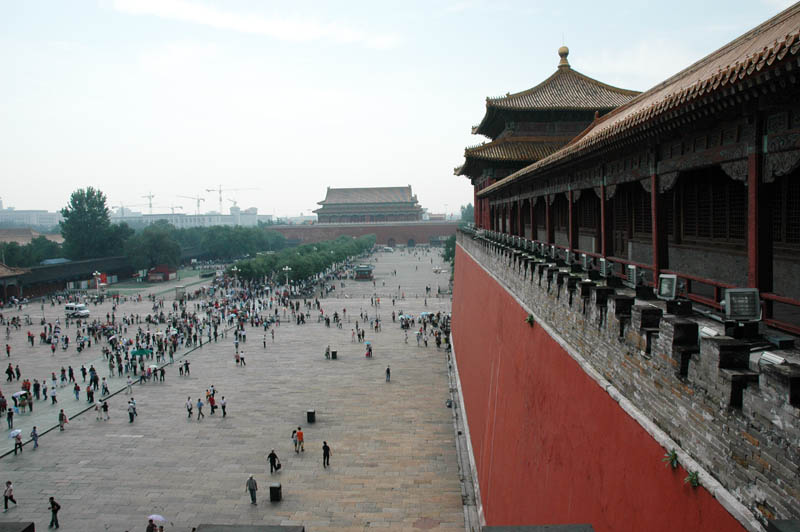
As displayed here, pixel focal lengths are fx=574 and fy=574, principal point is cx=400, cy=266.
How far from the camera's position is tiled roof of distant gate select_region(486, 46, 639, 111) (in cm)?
1927

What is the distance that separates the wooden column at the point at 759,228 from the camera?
3990 mm

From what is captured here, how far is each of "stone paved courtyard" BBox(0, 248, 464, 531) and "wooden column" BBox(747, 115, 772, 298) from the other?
781 centimetres

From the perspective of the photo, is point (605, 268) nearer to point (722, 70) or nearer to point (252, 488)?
point (722, 70)

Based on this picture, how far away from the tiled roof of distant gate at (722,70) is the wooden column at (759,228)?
18.9 inches

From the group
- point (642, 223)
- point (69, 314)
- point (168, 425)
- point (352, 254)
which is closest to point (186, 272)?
point (352, 254)

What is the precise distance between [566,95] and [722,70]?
17.3 meters

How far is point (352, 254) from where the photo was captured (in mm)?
63562

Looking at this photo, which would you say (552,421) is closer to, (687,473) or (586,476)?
(586,476)

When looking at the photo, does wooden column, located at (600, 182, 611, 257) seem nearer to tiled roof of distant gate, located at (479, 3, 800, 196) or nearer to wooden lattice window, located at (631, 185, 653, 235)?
tiled roof of distant gate, located at (479, 3, 800, 196)

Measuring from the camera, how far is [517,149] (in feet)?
62.5

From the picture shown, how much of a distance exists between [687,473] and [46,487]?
1268 centimetres

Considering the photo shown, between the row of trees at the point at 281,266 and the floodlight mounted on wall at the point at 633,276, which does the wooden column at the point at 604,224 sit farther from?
the row of trees at the point at 281,266

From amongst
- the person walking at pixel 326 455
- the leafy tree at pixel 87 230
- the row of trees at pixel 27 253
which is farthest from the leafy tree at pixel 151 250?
the person walking at pixel 326 455

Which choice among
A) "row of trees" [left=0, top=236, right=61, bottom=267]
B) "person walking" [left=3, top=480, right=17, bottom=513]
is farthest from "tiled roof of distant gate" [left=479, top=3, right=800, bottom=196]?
"row of trees" [left=0, top=236, right=61, bottom=267]
